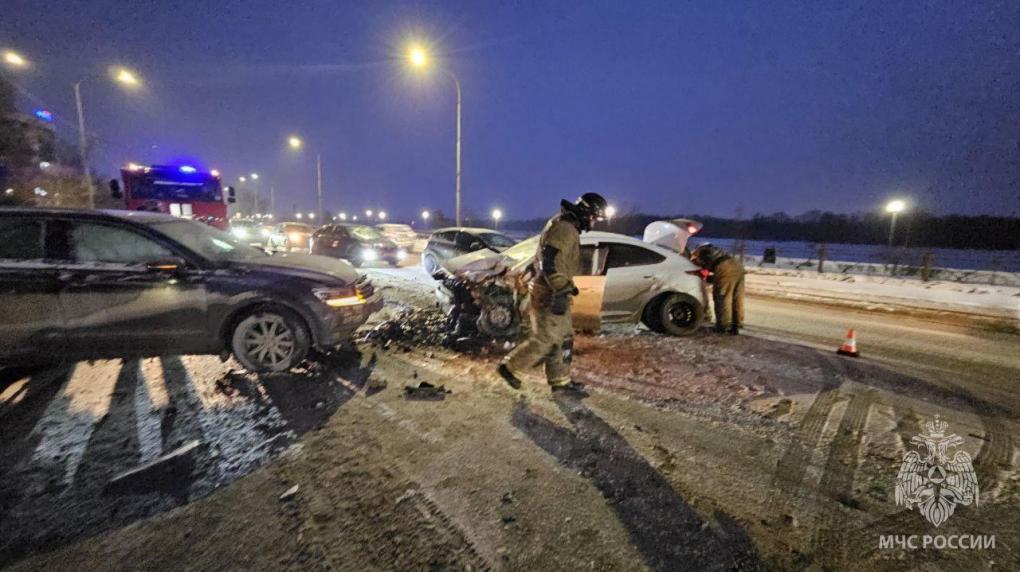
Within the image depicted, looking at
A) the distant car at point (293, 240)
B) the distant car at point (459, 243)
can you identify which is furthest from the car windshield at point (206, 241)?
the distant car at point (293, 240)

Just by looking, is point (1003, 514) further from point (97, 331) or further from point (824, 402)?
point (97, 331)

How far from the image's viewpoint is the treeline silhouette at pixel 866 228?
4128 centimetres

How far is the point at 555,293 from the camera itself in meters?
3.89

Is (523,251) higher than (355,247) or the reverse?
higher

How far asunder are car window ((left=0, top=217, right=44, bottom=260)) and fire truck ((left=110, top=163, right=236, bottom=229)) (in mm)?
11018

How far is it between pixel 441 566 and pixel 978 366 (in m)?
6.88

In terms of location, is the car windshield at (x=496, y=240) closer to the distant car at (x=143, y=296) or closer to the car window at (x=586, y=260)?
the car window at (x=586, y=260)

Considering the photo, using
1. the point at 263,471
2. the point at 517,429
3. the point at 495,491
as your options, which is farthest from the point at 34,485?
the point at 517,429

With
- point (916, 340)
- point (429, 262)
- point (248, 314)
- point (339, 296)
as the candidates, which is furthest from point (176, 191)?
point (916, 340)

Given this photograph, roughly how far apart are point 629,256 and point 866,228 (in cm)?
5996

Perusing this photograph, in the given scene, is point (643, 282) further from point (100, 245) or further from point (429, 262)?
point (429, 262)

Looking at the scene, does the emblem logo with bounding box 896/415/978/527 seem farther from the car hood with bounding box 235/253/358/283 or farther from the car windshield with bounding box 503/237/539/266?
the car hood with bounding box 235/253/358/283

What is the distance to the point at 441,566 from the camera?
2080mm

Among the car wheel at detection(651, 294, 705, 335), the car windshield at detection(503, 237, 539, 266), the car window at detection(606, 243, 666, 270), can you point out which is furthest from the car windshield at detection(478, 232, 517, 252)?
the car wheel at detection(651, 294, 705, 335)
